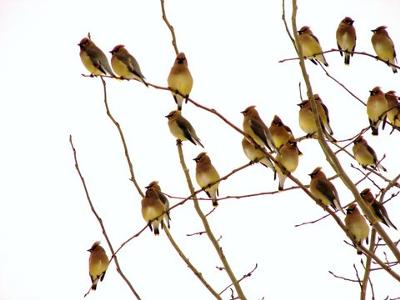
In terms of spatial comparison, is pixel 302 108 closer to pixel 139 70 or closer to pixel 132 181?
pixel 139 70

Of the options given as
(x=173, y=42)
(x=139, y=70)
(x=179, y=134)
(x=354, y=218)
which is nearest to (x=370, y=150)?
(x=354, y=218)

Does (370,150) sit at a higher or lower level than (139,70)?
lower

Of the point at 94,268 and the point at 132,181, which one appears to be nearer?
the point at 132,181

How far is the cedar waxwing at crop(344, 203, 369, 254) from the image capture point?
4941mm

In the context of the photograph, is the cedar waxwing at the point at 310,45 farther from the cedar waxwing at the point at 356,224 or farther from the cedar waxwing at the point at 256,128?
the cedar waxwing at the point at 356,224

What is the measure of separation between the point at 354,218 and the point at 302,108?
1.10 m

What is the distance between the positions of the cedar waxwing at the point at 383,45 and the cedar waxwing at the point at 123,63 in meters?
2.33

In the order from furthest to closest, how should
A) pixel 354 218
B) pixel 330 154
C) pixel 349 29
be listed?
1. pixel 349 29
2. pixel 354 218
3. pixel 330 154

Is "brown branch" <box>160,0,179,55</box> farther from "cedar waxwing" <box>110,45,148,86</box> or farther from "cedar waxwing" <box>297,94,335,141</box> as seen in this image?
"cedar waxwing" <box>297,94,335,141</box>

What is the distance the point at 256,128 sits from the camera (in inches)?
209

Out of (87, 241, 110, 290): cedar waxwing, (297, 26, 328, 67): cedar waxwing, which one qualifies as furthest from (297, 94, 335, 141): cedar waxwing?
(87, 241, 110, 290): cedar waxwing

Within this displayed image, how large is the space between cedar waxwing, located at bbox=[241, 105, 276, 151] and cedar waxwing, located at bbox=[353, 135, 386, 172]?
1.00 m

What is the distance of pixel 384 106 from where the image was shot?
5.72 meters

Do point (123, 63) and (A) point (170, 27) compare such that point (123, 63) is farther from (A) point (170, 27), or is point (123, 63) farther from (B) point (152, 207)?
(A) point (170, 27)
